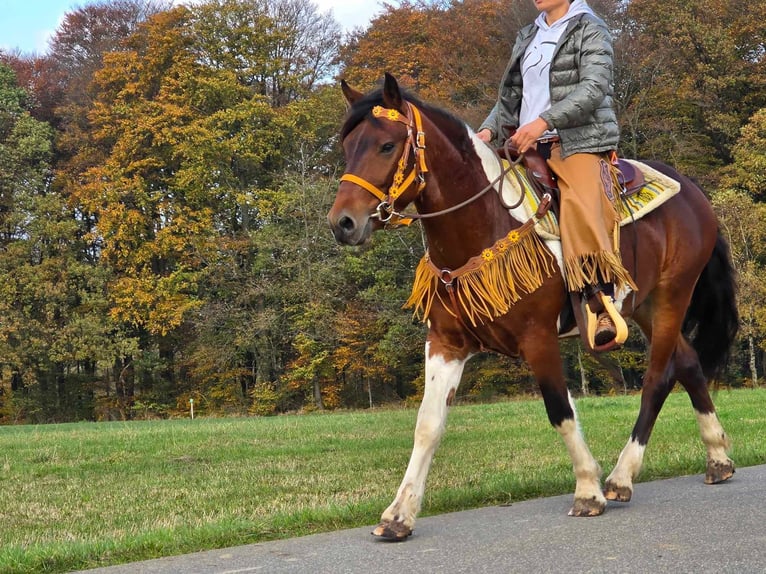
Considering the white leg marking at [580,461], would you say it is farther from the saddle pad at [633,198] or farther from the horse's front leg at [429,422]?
the saddle pad at [633,198]

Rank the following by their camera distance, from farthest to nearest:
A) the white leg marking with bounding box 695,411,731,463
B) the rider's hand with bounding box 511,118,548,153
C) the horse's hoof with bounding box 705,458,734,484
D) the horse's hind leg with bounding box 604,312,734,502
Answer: the white leg marking with bounding box 695,411,731,463, the horse's hoof with bounding box 705,458,734,484, the horse's hind leg with bounding box 604,312,734,502, the rider's hand with bounding box 511,118,548,153

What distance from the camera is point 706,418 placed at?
6.41m

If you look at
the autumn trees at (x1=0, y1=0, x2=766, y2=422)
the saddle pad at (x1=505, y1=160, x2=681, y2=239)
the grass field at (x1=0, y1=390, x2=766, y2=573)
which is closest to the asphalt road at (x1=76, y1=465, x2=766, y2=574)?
the grass field at (x1=0, y1=390, x2=766, y2=573)

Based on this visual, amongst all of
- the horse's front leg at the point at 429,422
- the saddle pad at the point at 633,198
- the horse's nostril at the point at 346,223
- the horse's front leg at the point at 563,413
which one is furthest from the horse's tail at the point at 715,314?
the horse's nostril at the point at 346,223

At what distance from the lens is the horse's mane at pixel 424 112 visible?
472 cm

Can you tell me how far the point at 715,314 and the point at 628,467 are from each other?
2243mm

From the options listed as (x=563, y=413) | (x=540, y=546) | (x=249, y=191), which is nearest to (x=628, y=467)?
(x=563, y=413)

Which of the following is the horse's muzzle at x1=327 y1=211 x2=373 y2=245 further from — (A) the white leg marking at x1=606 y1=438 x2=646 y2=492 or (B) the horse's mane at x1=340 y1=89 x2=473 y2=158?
(A) the white leg marking at x1=606 y1=438 x2=646 y2=492

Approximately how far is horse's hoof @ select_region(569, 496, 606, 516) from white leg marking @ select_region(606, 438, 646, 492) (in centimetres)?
46

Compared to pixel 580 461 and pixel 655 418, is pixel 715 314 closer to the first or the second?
pixel 655 418

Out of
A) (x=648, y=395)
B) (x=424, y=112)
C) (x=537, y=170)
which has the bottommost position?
(x=648, y=395)

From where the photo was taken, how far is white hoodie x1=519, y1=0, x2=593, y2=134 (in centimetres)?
562

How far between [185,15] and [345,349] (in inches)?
717

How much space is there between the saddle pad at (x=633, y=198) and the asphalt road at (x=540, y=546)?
177 centimetres
